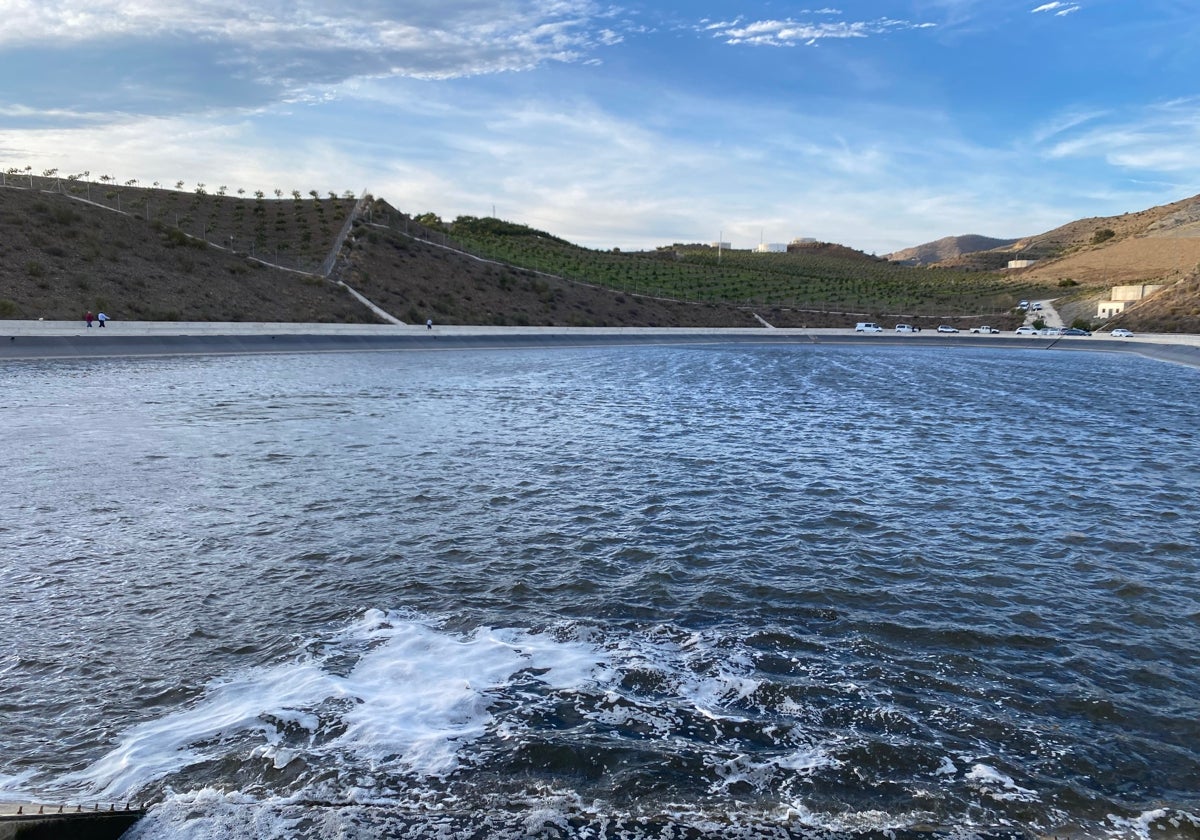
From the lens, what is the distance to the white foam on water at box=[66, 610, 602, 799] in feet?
19.9

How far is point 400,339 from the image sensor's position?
192ft

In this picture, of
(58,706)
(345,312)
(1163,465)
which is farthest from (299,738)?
(345,312)

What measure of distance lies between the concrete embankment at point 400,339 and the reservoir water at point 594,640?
27.3 m

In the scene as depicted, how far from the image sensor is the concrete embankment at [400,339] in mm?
40938

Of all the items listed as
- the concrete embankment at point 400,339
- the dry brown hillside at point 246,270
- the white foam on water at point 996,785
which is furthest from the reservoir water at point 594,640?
the dry brown hillside at point 246,270

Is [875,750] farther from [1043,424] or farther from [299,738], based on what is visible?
[1043,424]

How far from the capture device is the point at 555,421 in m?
23.7

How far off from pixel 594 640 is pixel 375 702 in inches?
87.1

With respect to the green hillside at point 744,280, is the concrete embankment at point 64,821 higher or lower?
lower

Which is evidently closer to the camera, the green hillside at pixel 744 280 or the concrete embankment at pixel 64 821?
the concrete embankment at pixel 64 821

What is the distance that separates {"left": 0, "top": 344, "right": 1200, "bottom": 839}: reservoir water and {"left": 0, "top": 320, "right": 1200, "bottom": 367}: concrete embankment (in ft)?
89.5

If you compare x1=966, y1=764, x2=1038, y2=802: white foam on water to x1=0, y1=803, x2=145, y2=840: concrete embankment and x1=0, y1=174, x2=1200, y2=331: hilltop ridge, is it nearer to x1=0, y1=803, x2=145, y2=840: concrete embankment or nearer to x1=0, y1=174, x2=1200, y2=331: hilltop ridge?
x1=0, y1=803, x2=145, y2=840: concrete embankment

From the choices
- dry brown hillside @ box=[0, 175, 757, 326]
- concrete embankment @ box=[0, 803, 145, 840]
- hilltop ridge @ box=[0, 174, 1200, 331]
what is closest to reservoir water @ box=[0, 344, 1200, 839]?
concrete embankment @ box=[0, 803, 145, 840]

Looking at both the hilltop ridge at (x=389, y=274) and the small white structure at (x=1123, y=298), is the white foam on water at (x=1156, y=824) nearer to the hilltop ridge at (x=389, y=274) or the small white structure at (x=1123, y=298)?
the hilltop ridge at (x=389, y=274)
